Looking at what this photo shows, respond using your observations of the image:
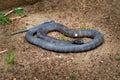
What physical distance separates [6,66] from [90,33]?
7.05 ft

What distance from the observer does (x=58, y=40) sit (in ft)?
22.4

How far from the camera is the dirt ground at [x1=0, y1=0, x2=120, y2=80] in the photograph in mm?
5883

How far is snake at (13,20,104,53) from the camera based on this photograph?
653 centimetres

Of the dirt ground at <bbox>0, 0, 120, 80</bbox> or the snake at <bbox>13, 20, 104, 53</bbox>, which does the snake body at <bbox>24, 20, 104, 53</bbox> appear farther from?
the dirt ground at <bbox>0, 0, 120, 80</bbox>

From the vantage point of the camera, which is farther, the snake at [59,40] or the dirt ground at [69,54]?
the snake at [59,40]

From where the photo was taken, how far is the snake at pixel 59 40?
653 centimetres

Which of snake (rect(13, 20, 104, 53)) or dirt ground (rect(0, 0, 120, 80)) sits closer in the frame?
dirt ground (rect(0, 0, 120, 80))

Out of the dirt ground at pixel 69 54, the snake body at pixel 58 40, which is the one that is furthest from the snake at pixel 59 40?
the dirt ground at pixel 69 54

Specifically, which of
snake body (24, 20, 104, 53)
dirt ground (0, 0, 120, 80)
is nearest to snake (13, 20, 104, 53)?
snake body (24, 20, 104, 53)

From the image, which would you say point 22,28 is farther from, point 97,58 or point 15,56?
point 97,58

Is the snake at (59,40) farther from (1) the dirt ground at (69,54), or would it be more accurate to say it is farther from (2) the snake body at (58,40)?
(1) the dirt ground at (69,54)

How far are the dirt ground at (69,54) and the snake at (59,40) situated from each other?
0.11 meters

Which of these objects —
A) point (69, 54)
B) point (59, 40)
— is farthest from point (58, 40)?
point (69, 54)

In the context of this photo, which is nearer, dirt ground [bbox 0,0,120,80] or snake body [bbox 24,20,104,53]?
dirt ground [bbox 0,0,120,80]
